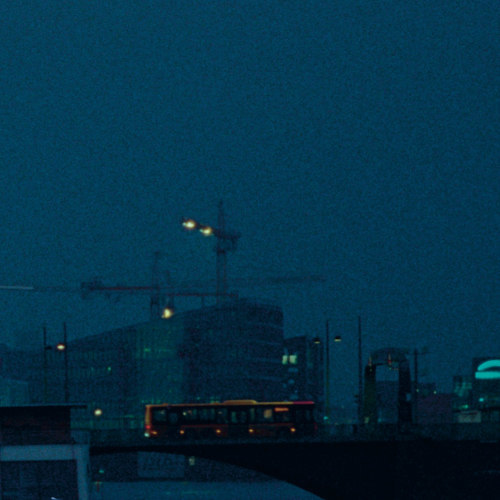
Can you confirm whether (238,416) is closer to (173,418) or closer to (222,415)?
(222,415)

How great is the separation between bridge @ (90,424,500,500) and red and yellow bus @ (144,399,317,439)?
12.2 m

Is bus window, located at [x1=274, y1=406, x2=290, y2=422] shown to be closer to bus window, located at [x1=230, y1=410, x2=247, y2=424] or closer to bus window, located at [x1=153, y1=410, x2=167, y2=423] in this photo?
bus window, located at [x1=230, y1=410, x2=247, y2=424]

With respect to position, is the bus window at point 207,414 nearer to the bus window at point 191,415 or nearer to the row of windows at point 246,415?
the row of windows at point 246,415

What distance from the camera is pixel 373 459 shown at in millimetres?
79375

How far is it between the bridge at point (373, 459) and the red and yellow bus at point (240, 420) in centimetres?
1218

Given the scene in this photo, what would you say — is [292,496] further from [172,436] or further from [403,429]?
[403,429]

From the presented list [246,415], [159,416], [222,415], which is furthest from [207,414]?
[159,416]

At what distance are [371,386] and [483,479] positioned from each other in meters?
17.9

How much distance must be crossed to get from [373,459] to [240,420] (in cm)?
1968

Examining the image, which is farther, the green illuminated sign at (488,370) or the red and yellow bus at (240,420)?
the green illuminated sign at (488,370)

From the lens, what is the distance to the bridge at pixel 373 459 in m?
72.4

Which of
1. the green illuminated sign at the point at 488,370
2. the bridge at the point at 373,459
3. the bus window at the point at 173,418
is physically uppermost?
the green illuminated sign at the point at 488,370

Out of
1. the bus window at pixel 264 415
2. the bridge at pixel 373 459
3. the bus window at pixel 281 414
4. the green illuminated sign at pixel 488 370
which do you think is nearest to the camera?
the bridge at pixel 373 459

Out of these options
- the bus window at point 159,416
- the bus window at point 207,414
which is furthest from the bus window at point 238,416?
the bus window at point 159,416
